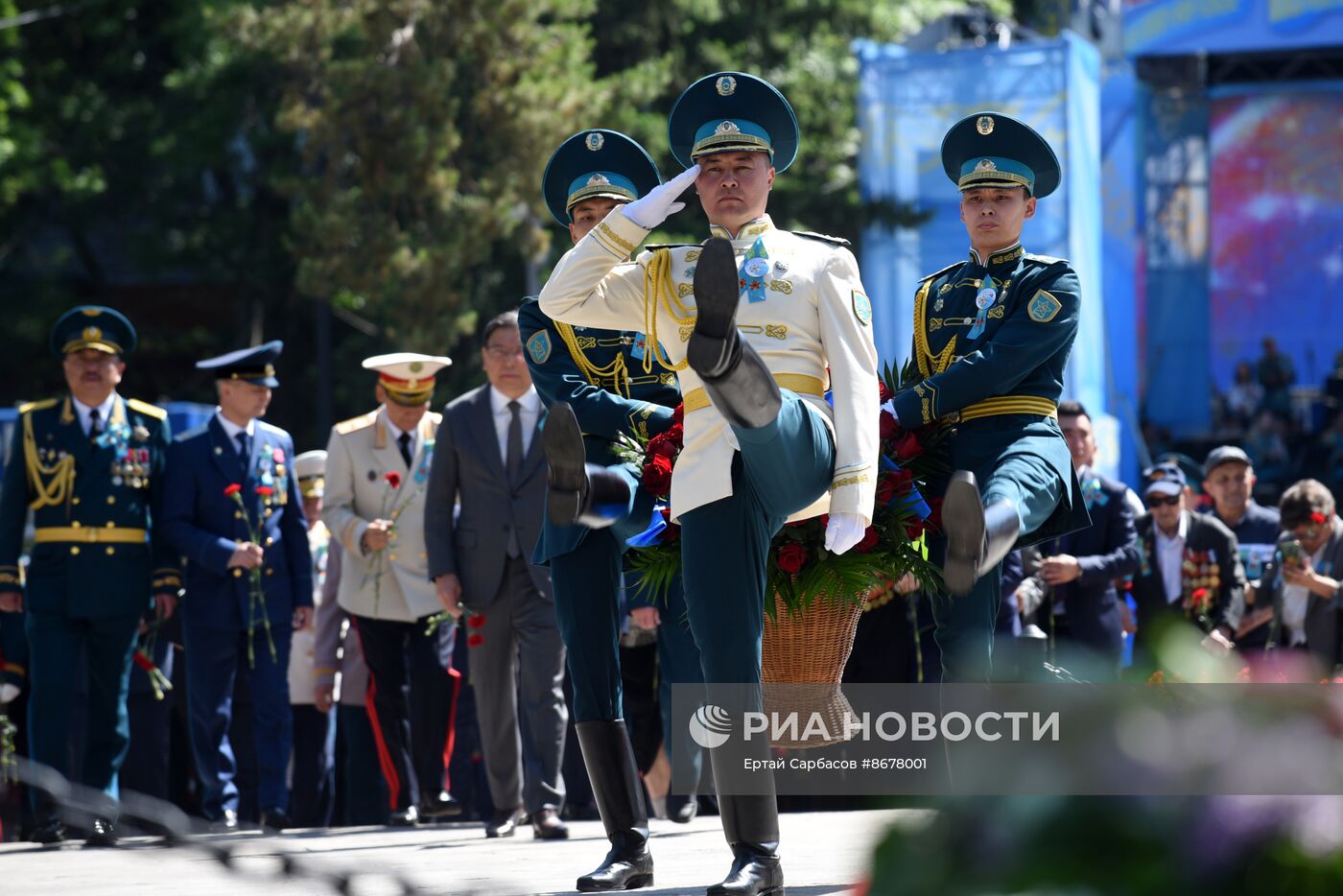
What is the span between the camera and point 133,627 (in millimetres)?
7879

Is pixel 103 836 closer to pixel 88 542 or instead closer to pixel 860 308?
pixel 88 542

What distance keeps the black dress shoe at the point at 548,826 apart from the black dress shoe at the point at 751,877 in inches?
102

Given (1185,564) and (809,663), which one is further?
(1185,564)

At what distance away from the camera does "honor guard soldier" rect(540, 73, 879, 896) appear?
14.0ft

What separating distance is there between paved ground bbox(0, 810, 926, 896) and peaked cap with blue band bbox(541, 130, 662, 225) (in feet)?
7.03

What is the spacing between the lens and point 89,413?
8023 millimetres

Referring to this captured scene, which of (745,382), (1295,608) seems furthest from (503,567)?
(1295,608)

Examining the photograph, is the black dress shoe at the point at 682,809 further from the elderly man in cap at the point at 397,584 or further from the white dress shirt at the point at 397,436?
the white dress shirt at the point at 397,436

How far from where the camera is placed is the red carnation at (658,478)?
491 centimetres

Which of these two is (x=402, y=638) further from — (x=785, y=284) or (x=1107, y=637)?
(x=785, y=284)

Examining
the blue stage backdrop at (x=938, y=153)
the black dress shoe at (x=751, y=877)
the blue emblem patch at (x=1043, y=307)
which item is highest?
the blue stage backdrop at (x=938, y=153)

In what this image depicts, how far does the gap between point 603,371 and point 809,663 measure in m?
1.72

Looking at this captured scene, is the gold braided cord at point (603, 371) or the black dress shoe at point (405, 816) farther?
the black dress shoe at point (405, 816)

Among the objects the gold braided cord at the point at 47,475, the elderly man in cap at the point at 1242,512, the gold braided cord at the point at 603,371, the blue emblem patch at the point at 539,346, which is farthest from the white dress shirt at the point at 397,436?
the elderly man in cap at the point at 1242,512
